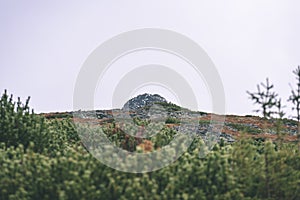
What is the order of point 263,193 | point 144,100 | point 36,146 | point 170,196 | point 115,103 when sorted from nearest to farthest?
point 170,196 → point 263,193 → point 36,146 → point 115,103 → point 144,100

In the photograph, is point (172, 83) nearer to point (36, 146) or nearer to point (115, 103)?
point (115, 103)

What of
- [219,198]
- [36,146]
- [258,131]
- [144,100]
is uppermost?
[144,100]

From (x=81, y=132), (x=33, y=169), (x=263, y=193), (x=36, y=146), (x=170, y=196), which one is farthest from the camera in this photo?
(x=81, y=132)

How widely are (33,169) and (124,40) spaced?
5.82m

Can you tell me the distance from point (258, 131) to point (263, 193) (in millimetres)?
13517

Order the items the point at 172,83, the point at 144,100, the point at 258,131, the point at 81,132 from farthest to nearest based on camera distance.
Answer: the point at 144,100, the point at 258,131, the point at 172,83, the point at 81,132

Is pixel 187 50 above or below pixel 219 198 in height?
above

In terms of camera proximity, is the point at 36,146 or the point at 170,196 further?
the point at 36,146

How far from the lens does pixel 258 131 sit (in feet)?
71.3

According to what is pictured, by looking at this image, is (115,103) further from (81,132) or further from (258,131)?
(258,131)

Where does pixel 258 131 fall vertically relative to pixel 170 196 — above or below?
above

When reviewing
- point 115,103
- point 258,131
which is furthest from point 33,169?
point 258,131

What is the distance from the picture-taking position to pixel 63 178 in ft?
25.2

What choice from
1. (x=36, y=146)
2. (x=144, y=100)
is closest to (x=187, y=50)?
(x=36, y=146)
